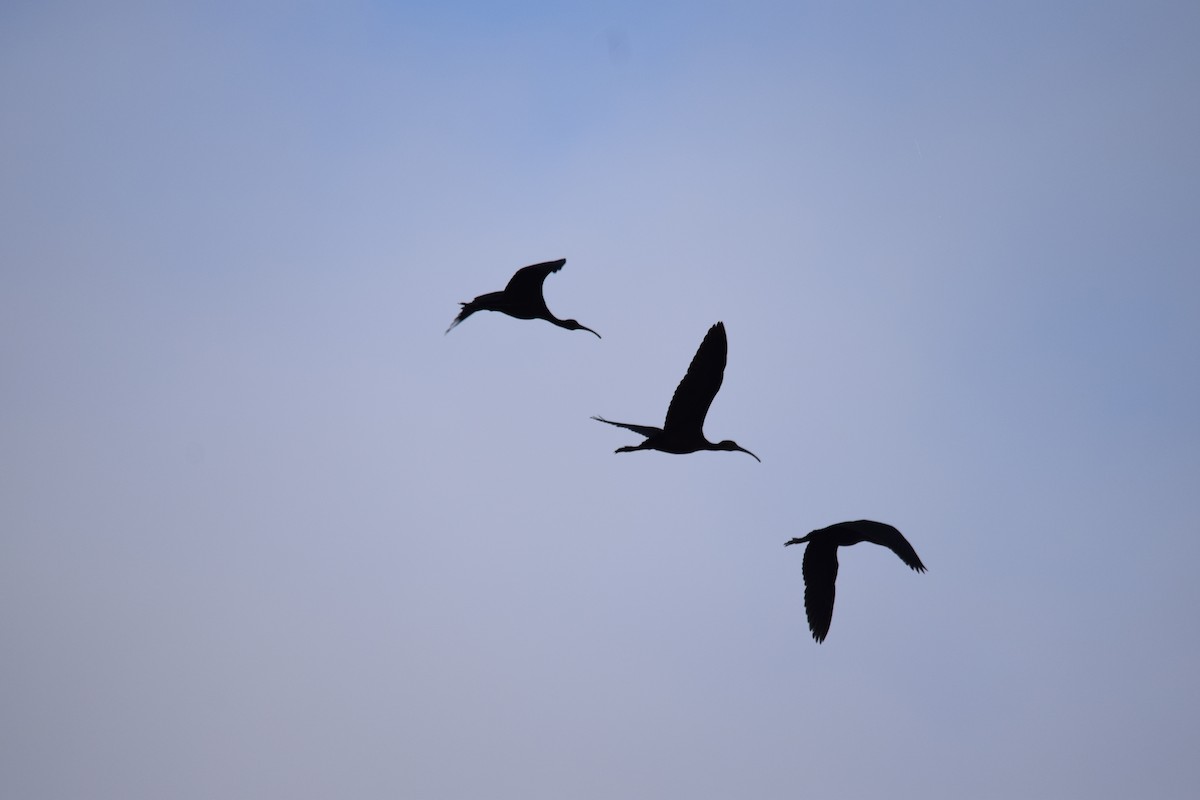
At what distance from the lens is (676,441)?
61.7 ft

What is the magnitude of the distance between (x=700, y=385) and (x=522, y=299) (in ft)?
13.9

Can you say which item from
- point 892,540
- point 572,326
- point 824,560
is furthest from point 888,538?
point 572,326

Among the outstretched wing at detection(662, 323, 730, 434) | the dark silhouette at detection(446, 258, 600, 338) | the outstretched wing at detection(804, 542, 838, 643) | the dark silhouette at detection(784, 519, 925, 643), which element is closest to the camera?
the outstretched wing at detection(662, 323, 730, 434)

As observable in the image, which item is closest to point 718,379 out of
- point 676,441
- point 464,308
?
point 676,441

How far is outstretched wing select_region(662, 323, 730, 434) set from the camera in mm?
17516

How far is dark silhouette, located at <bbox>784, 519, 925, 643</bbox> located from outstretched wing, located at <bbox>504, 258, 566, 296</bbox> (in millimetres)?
5843

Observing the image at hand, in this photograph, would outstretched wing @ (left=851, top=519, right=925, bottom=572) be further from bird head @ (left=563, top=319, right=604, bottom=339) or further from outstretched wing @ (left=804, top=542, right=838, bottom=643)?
bird head @ (left=563, top=319, right=604, bottom=339)

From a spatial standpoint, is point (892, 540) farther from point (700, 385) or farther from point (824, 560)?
point (700, 385)

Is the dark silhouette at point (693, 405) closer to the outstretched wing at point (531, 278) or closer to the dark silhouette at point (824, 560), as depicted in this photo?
the dark silhouette at point (824, 560)

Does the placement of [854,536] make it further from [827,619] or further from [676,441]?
[676,441]

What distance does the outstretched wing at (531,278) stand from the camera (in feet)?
66.0

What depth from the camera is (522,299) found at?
20844 millimetres

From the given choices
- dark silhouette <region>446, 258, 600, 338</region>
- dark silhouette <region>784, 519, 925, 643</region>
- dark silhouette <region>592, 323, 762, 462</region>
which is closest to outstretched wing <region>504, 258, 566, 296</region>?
dark silhouette <region>446, 258, 600, 338</region>

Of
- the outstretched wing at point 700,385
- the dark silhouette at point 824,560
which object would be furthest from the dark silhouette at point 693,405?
the dark silhouette at point 824,560
